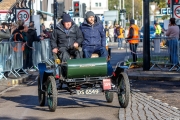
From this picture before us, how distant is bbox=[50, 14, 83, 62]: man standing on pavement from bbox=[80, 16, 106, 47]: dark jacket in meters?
0.16

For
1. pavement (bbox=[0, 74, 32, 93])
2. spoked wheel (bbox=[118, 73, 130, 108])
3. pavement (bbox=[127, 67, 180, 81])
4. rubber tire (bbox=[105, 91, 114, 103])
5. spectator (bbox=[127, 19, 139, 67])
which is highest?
spectator (bbox=[127, 19, 139, 67])

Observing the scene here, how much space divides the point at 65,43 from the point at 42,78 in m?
0.96

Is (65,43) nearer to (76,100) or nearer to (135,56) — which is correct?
(76,100)

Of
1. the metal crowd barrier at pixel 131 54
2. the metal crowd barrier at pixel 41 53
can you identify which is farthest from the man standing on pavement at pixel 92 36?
the metal crowd barrier at pixel 41 53

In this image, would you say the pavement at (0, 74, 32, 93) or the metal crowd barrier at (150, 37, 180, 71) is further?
the metal crowd barrier at (150, 37, 180, 71)

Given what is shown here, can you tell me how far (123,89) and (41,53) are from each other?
571 inches

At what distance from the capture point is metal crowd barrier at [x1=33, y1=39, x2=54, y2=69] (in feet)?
79.0

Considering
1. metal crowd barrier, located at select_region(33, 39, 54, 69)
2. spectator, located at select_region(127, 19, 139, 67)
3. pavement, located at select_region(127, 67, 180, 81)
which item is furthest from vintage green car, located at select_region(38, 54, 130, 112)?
metal crowd barrier, located at select_region(33, 39, 54, 69)

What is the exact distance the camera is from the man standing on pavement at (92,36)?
12375 millimetres

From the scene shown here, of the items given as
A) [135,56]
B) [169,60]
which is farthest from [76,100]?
[135,56]

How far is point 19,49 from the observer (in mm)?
20719

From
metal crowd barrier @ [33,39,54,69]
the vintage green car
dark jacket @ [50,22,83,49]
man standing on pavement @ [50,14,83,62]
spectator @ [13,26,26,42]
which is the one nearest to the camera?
the vintage green car

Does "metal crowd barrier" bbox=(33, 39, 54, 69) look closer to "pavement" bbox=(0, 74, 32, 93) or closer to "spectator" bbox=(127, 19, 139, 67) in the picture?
"spectator" bbox=(127, 19, 139, 67)

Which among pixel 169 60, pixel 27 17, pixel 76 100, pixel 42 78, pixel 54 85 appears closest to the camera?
pixel 54 85
